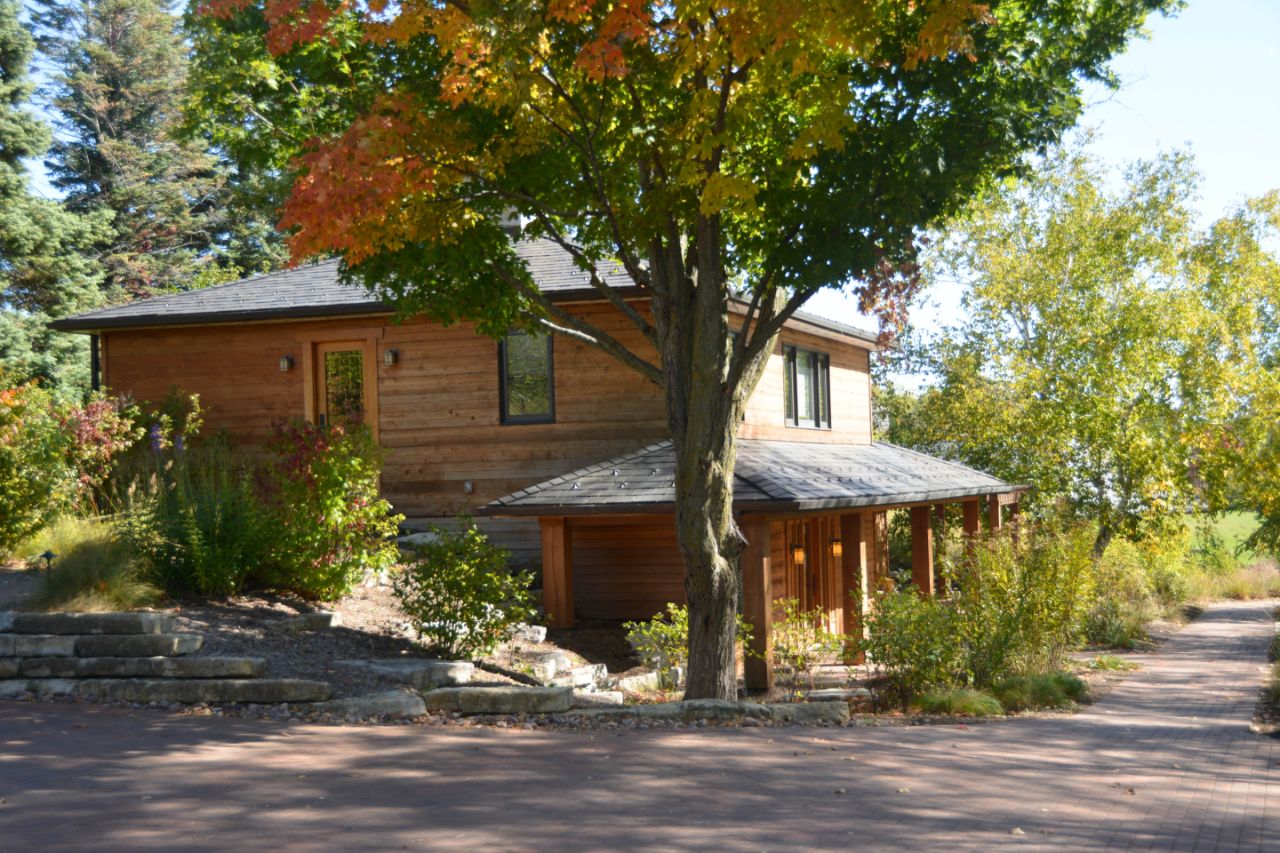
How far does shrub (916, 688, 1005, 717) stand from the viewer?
11992 millimetres

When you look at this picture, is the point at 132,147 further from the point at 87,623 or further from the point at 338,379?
the point at 87,623

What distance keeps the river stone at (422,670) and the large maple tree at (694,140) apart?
2.32m

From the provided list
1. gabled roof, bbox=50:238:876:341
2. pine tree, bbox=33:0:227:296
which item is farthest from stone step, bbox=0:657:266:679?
pine tree, bbox=33:0:227:296

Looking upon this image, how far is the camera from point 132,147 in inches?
1513

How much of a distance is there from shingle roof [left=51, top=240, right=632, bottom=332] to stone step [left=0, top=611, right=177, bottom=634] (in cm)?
758

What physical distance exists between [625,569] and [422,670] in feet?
21.0

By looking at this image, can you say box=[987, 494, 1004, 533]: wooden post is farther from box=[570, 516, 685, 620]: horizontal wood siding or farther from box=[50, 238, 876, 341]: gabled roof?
box=[570, 516, 685, 620]: horizontal wood siding

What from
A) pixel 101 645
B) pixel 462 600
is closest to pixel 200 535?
pixel 101 645

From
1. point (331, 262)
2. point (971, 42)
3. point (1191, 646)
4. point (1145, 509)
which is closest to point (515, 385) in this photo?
point (331, 262)

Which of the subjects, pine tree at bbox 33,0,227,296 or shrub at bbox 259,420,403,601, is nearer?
shrub at bbox 259,420,403,601

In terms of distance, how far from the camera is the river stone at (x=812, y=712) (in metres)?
10.6

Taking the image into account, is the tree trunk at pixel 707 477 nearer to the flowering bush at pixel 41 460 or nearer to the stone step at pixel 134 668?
the stone step at pixel 134 668

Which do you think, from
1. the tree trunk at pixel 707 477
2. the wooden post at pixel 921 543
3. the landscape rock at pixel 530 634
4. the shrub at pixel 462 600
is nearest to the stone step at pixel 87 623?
the shrub at pixel 462 600

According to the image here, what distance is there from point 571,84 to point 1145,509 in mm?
20082
